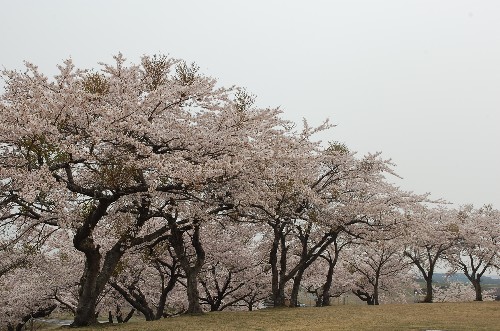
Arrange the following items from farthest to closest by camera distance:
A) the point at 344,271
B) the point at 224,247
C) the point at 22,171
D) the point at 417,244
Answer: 1. the point at 344,271
2. the point at 417,244
3. the point at 224,247
4. the point at 22,171

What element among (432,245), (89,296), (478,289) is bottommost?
(478,289)

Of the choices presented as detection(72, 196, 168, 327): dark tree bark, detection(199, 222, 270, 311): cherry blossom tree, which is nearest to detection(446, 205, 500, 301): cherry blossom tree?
detection(199, 222, 270, 311): cherry blossom tree

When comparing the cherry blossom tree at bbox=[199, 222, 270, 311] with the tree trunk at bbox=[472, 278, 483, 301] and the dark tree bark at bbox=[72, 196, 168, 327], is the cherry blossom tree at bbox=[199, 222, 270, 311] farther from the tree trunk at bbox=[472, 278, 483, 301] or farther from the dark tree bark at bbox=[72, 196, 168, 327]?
the tree trunk at bbox=[472, 278, 483, 301]

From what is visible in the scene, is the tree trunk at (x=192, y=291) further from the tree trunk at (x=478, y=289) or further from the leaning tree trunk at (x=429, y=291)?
the tree trunk at (x=478, y=289)

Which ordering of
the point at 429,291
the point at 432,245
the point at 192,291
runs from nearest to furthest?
the point at 192,291 < the point at 429,291 < the point at 432,245

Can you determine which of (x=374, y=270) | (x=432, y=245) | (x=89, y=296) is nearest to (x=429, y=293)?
(x=432, y=245)

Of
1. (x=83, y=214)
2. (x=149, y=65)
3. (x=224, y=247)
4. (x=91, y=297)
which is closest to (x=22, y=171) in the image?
(x=83, y=214)

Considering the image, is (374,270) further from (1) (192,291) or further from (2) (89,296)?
(2) (89,296)

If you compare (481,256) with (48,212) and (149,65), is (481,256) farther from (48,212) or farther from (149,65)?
(48,212)

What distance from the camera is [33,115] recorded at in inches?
551

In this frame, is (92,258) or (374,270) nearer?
(92,258)

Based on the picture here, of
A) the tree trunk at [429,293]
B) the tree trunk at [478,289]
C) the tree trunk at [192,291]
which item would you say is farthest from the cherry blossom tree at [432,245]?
the tree trunk at [192,291]

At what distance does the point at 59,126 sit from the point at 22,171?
222 cm

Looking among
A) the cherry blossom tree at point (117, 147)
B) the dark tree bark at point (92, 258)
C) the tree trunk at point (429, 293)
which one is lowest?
the tree trunk at point (429, 293)
